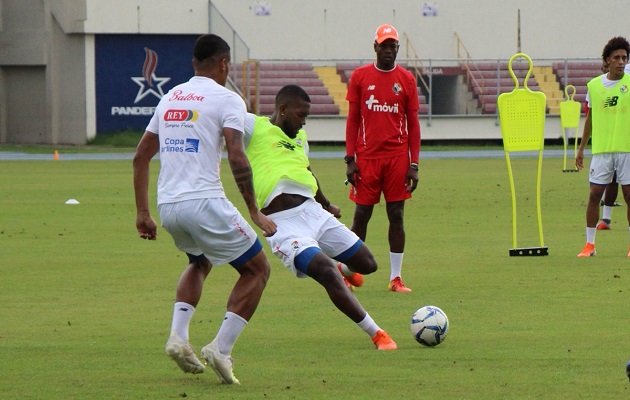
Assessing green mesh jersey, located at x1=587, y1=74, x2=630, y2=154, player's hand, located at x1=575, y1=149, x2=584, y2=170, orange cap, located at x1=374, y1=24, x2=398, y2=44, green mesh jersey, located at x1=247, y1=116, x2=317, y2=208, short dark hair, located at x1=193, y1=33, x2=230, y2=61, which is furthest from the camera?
player's hand, located at x1=575, y1=149, x2=584, y2=170

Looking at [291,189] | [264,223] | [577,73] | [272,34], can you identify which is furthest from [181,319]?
[577,73]

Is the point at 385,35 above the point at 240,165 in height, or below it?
above

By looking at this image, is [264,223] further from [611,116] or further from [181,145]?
[611,116]

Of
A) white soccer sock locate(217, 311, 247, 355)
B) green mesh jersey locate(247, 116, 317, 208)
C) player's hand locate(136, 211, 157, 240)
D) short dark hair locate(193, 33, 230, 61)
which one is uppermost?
short dark hair locate(193, 33, 230, 61)

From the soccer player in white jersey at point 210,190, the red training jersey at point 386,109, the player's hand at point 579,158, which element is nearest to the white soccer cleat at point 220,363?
the soccer player in white jersey at point 210,190

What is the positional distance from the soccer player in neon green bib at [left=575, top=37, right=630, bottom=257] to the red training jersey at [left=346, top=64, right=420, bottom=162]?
129 inches

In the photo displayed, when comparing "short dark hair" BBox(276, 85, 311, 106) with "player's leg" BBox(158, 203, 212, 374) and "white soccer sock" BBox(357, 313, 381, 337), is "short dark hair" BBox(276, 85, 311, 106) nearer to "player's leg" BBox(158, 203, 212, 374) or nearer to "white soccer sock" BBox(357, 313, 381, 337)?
"player's leg" BBox(158, 203, 212, 374)

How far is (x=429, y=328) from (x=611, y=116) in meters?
6.46

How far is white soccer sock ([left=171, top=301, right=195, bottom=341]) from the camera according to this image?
7.90 metres

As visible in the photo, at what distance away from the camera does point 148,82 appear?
49.0 m

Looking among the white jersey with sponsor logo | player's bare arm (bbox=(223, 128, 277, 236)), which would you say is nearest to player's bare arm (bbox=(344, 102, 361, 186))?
the white jersey with sponsor logo

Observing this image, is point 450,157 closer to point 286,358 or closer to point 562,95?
point 562,95

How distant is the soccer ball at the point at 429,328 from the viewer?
346 inches

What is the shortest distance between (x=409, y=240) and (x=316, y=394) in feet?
31.8
